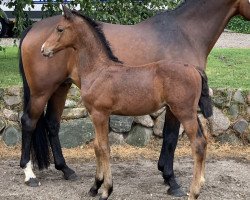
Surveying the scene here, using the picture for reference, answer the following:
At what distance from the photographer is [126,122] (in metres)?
7.17

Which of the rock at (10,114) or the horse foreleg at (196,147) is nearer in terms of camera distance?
the horse foreleg at (196,147)

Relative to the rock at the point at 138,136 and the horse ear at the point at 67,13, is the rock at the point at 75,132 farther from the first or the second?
the horse ear at the point at 67,13

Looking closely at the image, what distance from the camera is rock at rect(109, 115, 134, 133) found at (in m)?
7.16

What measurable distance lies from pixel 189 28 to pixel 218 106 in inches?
82.7

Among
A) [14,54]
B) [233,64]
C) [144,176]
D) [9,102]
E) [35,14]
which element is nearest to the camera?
[144,176]

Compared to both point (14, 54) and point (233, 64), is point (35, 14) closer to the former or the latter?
point (14, 54)

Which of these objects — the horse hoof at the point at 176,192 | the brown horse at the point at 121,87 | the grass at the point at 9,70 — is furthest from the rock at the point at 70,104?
the brown horse at the point at 121,87

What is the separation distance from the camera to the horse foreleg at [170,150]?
5.45 m

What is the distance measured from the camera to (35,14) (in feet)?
52.7

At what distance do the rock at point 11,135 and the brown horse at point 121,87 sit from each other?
8.25 ft

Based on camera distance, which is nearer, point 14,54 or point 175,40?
point 175,40

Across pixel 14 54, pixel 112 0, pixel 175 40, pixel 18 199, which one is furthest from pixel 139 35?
pixel 14 54

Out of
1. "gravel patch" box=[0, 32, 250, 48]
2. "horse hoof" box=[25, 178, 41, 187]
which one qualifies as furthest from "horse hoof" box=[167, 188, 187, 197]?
"gravel patch" box=[0, 32, 250, 48]

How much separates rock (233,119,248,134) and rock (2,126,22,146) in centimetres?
281
